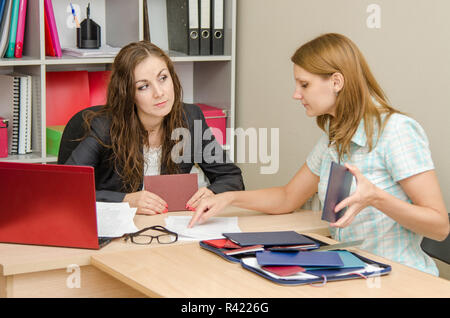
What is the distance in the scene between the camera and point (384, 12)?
2391 mm

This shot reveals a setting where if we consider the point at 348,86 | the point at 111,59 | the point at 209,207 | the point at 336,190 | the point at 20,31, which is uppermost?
the point at 20,31

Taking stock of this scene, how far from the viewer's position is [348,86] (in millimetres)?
1795

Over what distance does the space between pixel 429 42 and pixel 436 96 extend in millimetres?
191

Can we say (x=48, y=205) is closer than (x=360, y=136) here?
Yes

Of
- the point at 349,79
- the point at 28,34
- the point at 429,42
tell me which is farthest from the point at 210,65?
the point at 349,79

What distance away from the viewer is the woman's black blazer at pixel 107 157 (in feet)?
7.31

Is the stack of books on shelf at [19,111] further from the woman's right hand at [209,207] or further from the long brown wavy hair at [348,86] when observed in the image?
the long brown wavy hair at [348,86]

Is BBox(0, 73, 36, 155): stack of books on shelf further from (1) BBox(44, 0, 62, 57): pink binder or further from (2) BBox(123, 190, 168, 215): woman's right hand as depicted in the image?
(2) BBox(123, 190, 168, 215): woman's right hand

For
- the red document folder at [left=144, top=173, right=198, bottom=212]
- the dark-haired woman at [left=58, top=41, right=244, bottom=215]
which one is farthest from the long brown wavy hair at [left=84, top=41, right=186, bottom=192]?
the red document folder at [left=144, top=173, right=198, bottom=212]

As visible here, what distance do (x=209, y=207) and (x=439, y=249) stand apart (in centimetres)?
72

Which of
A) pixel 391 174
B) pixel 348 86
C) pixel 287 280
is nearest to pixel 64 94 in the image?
pixel 348 86

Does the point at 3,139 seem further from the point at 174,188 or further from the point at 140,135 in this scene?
the point at 174,188

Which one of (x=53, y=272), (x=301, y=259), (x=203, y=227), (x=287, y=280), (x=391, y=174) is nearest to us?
(x=287, y=280)

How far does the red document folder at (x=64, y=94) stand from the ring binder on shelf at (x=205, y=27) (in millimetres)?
625
